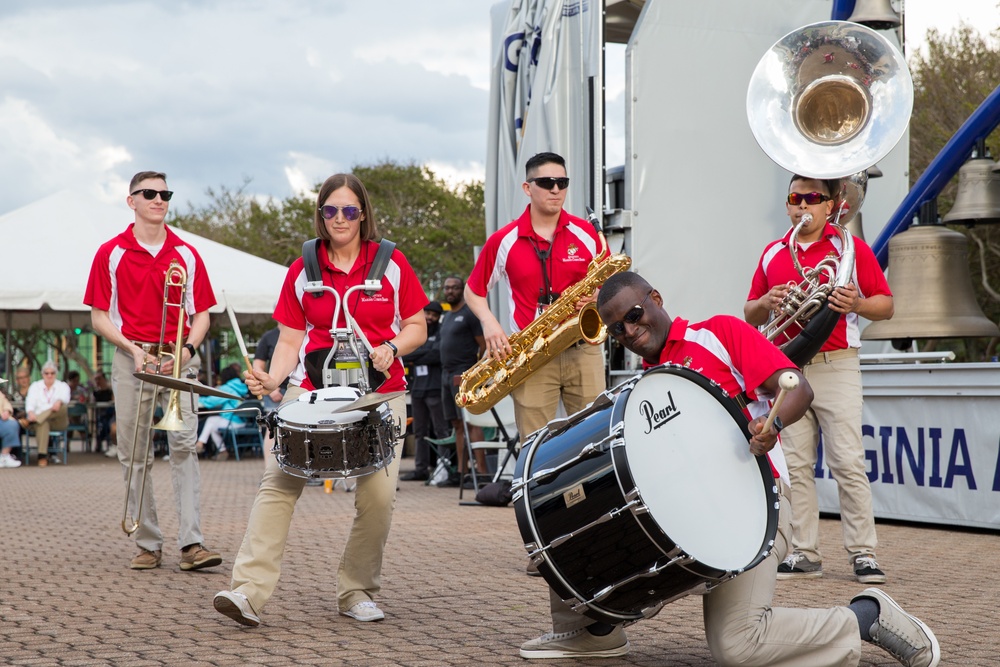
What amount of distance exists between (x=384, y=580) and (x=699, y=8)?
5.32 m

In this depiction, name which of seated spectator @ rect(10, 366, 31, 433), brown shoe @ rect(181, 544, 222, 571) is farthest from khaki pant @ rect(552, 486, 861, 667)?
seated spectator @ rect(10, 366, 31, 433)

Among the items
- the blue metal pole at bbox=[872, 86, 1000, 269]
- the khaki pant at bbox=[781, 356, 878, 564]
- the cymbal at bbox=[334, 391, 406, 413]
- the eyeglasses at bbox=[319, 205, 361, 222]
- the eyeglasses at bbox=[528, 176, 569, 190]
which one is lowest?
the khaki pant at bbox=[781, 356, 878, 564]

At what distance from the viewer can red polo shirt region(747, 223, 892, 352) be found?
6.38 metres

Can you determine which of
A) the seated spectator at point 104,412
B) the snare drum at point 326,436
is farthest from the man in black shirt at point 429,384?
the seated spectator at point 104,412

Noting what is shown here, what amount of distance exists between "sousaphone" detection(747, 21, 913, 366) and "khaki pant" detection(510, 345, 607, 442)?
1.87m

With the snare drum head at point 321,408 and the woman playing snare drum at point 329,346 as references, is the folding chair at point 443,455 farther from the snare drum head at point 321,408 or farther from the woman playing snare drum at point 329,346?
the snare drum head at point 321,408

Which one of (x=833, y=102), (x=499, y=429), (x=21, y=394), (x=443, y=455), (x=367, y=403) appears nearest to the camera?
(x=367, y=403)

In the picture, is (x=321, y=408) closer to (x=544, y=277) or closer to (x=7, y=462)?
(x=544, y=277)

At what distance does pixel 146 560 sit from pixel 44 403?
11935 millimetres

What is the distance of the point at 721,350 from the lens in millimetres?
4152

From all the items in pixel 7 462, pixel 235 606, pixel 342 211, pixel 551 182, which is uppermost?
pixel 551 182

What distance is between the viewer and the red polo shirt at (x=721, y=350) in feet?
→ 13.4

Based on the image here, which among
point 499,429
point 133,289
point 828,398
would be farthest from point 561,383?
point 499,429

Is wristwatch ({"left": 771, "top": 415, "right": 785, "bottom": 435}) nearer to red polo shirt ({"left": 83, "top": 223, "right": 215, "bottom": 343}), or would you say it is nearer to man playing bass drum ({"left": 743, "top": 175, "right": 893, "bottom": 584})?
man playing bass drum ({"left": 743, "top": 175, "right": 893, "bottom": 584})
